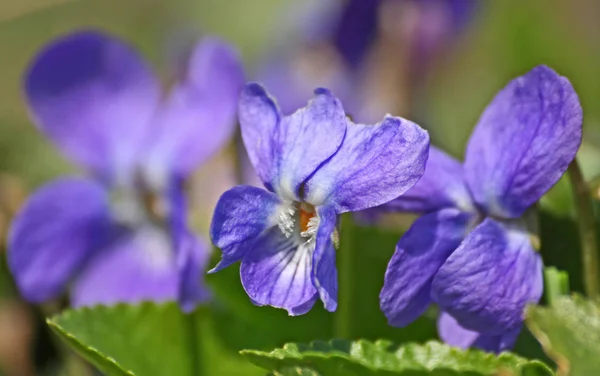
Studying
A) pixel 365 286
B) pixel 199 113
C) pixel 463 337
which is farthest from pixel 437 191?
pixel 199 113

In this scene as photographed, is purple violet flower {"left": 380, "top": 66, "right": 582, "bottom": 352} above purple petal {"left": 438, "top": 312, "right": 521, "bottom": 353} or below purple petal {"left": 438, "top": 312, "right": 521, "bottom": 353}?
above

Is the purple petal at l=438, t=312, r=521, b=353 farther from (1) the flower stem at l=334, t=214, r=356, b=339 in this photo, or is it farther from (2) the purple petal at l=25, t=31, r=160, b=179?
(2) the purple petal at l=25, t=31, r=160, b=179

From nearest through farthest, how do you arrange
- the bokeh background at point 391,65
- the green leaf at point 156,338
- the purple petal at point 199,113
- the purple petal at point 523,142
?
the purple petal at point 523,142 < the green leaf at point 156,338 < the purple petal at point 199,113 < the bokeh background at point 391,65

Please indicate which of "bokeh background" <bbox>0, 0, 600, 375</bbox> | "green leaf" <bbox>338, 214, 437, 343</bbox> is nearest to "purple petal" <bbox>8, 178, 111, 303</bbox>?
"bokeh background" <bbox>0, 0, 600, 375</bbox>

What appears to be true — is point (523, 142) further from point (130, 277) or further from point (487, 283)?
point (130, 277)

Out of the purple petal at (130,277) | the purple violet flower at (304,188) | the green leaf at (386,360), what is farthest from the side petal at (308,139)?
the purple petal at (130,277)

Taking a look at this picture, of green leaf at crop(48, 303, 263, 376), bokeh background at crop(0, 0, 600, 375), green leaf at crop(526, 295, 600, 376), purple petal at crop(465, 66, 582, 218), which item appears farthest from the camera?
bokeh background at crop(0, 0, 600, 375)

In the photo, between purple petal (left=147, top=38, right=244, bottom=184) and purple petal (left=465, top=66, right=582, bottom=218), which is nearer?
purple petal (left=465, top=66, right=582, bottom=218)

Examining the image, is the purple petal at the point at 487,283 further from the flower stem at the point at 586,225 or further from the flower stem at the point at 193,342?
the flower stem at the point at 193,342
